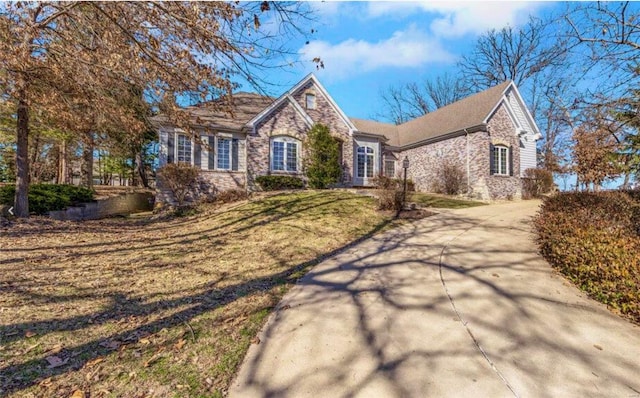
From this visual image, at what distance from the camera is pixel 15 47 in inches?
245

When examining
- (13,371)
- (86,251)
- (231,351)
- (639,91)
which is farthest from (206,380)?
(639,91)

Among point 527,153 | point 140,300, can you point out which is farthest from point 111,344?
point 527,153

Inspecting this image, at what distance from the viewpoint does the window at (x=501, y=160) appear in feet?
57.9

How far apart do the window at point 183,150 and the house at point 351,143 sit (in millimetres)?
44

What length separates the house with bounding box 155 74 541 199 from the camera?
15305 millimetres

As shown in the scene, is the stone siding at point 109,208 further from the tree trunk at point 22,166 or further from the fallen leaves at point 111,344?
the fallen leaves at point 111,344

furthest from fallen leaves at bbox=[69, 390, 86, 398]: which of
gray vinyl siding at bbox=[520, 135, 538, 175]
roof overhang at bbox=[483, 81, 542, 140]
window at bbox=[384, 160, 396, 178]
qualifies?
gray vinyl siding at bbox=[520, 135, 538, 175]

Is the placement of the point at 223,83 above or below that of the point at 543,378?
above

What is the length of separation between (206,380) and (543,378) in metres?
2.98

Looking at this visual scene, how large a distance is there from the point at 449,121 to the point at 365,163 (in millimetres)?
6426

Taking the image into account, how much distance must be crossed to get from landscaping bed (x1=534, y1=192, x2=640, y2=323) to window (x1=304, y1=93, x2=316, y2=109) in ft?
43.5

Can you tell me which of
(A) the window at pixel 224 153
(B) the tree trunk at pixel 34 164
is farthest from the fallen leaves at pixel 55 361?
(B) the tree trunk at pixel 34 164

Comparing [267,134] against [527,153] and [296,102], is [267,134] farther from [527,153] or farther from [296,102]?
[527,153]

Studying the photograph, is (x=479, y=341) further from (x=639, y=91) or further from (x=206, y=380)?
(x=639, y=91)
